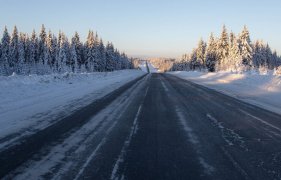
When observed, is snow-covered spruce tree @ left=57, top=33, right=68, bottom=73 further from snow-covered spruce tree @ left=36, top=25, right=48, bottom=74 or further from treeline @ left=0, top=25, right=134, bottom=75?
snow-covered spruce tree @ left=36, top=25, right=48, bottom=74

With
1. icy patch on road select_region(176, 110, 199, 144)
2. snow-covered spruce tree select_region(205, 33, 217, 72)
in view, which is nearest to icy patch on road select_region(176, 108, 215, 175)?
icy patch on road select_region(176, 110, 199, 144)

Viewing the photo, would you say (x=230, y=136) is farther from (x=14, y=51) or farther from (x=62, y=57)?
(x=14, y=51)

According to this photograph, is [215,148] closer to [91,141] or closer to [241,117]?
[91,141]

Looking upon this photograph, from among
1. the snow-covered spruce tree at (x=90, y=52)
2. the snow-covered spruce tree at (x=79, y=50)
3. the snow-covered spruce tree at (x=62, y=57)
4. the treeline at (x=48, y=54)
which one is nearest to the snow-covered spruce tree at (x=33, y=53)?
the treeline at (x=48, y=54)

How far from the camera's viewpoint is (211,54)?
97.4m

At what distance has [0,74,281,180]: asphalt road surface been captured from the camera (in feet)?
17.3

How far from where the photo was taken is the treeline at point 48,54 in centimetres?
9300

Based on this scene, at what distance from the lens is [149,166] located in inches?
221

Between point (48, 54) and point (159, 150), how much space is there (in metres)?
101

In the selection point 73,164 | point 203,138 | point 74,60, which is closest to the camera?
point 73,164

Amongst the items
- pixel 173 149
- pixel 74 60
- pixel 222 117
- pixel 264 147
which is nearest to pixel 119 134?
pixel 173 149

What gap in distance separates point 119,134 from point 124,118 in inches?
99.5

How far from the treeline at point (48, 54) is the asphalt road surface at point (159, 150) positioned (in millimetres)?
80278

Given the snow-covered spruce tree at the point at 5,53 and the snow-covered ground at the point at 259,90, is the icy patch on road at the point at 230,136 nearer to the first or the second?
the snow-covered ground at the point at 259,90
